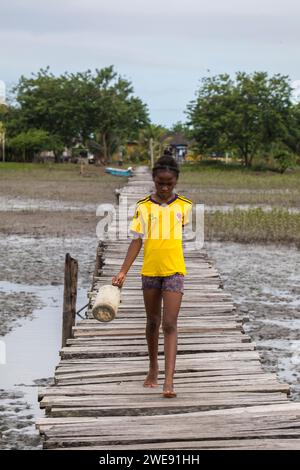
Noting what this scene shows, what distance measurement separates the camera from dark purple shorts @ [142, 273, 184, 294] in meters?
5.76

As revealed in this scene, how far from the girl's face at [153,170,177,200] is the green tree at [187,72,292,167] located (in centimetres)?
4704

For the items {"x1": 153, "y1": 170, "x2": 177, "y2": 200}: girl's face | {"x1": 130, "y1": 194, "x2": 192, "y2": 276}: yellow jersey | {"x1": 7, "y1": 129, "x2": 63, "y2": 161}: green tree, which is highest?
{"x1": 153, "y1": 170, "x2": 177, "y2": 200}: girl's face

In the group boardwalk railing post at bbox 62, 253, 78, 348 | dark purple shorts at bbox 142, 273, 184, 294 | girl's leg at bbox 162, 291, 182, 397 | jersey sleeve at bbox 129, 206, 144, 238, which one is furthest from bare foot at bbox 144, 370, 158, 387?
boardwalk railing post at bbox 62, 253, 78, 348

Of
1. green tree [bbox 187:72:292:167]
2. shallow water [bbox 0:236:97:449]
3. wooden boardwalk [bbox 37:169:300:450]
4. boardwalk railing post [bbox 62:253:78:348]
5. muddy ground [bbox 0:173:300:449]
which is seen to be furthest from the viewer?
green tree [bbox 187:72:292:167]

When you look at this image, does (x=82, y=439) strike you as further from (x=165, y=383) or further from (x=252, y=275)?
(x=252, y=275)

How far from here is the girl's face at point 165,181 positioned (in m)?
5.61

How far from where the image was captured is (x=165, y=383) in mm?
5684

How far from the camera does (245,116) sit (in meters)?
52.9

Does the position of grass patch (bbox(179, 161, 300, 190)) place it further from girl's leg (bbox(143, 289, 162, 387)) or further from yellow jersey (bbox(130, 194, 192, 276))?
yellow jersey (bbox(130, 194, 192, 276))

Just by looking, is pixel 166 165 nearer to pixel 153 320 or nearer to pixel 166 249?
pixel 166 249

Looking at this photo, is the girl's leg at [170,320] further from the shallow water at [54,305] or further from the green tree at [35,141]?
the green tree at [35,141]

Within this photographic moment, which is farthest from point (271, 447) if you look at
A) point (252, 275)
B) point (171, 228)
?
point (252, 275)

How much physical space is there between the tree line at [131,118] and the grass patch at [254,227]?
29.3 m

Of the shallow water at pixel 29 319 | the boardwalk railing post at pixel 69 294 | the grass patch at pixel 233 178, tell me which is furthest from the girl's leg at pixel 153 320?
the grass patch at pixel 233 178
